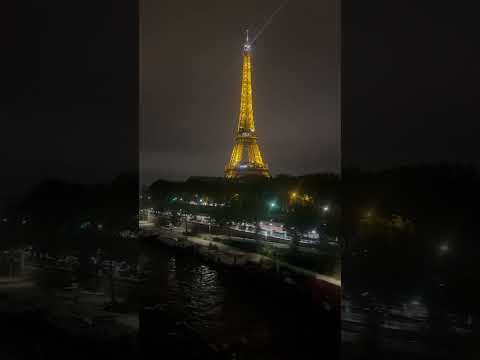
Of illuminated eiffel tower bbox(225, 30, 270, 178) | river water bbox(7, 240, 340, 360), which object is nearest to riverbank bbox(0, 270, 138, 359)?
river water bbox(7, 240, 340, 360)

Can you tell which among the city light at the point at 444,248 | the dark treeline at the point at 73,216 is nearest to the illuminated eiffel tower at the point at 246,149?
the city light at the point at 444,248

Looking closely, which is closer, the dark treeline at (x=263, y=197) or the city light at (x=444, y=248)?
the city light at (x=444, y=248)

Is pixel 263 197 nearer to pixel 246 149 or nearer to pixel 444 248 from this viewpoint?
pixel 246 149

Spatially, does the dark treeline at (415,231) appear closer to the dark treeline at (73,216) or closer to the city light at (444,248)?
the city light at (444,248)

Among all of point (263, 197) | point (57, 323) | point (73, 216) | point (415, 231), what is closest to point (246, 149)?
point (263, 197)

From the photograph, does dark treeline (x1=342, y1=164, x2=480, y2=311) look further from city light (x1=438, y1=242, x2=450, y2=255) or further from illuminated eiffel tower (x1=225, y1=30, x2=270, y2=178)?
illuminated eiffel tower (x1=225, y1=30, x2=270, y2=178)

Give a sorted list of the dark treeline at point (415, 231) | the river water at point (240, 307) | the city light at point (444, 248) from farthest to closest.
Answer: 1. the city light at point (444, 248)
2. the dark treeline at point (415, 231)
3. the river water at point (240, 307)

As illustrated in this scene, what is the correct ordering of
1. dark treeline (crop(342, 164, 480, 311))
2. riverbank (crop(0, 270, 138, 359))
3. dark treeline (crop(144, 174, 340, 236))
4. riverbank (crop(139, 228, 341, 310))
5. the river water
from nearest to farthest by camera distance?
riverbank (crop(0, 270, 138, 359))
the river water
dark treeline (crop(342, 164, 480, 311))
riverbank (crop(139, 228, 341, 310))
dark treeline (crop(144, 174, 340, 236))
